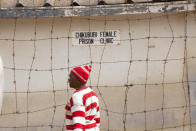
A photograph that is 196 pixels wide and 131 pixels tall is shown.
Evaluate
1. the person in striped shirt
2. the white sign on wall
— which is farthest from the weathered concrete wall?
the person in striped shirt

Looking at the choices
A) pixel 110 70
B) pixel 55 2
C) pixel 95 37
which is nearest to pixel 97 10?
pixel 95 37

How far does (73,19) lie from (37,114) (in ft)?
5.80

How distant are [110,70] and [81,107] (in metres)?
3.19

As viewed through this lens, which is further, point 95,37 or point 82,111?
point 95,37

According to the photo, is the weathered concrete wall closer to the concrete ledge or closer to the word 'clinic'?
the word 'clinic'

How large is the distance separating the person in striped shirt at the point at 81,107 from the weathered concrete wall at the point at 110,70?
111 inches

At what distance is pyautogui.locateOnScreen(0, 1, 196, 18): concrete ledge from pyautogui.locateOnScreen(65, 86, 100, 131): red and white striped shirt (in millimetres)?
2649

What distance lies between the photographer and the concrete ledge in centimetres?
607

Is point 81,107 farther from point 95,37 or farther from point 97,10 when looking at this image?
point 95,37

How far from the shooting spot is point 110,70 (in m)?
6.69

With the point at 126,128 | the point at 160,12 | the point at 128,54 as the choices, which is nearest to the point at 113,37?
the point at 128,54

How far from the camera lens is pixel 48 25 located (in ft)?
21.4

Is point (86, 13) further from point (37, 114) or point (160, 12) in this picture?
point (37, 114)

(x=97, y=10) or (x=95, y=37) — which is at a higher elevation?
(x=97, y=10)
